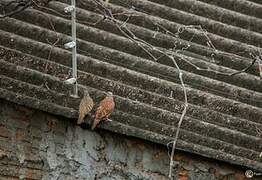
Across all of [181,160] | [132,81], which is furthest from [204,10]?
[181,160]

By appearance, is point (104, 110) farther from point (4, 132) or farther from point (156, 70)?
point (4, 132)

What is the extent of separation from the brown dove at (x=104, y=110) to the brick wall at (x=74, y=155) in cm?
21

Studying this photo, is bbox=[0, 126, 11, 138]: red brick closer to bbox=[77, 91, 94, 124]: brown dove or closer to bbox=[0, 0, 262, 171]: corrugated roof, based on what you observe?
bbox=[0, 0, 262, 171]: corrugated roof

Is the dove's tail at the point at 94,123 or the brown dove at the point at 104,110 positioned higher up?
the brown dove at the point at 104,110

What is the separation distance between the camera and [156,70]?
5.93 m

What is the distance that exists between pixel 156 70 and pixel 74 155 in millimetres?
1042

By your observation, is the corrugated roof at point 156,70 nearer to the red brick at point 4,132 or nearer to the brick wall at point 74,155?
the brick wall at point 74,155

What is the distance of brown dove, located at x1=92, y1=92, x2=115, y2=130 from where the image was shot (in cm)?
537

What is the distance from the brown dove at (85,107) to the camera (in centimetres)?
539

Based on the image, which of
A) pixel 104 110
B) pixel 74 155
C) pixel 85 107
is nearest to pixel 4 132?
pixel 74 155

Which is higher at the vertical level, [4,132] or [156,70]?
[156,70]

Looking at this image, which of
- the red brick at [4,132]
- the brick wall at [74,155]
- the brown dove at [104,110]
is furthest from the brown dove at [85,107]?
the red brick at [4,132]

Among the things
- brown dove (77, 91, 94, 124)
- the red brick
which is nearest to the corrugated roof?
brown dove (77, 91, 94, 124)

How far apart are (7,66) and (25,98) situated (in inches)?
15.1
